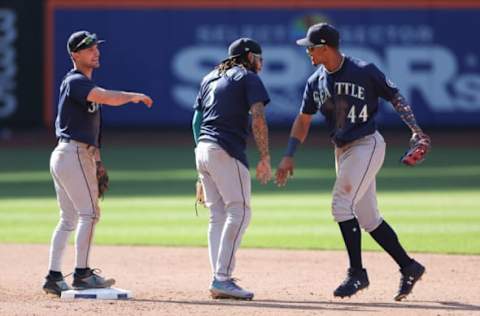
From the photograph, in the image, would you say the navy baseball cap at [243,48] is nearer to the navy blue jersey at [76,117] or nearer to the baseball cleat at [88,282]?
the navy blue jersey at [76,117]

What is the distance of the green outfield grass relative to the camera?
1257cm

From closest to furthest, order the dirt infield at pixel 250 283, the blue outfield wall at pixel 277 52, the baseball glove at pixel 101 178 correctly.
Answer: the dirt infield at pixel 250 283 → the baseball glove at pixel 101 178 → the blue outfield wall at pixel 277 52

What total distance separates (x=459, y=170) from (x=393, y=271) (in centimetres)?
1045

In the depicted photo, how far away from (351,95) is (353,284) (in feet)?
4.35

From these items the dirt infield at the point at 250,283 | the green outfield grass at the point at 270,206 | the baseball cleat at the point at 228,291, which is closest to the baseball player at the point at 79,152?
the dirt infield at the point at 250,283

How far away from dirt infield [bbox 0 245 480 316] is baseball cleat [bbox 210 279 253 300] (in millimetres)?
66

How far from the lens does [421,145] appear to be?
8.55m

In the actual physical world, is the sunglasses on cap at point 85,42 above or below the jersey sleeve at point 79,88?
above

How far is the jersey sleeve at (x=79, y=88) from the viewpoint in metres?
8.42

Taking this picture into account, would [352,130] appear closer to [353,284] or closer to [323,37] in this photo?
[323,37]

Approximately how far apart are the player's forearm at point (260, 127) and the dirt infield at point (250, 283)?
3.46ft

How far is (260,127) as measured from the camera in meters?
8.41

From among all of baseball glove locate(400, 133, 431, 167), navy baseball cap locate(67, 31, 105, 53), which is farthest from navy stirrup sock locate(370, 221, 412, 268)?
navy baseball cap locate(67, 31, 105, 53)

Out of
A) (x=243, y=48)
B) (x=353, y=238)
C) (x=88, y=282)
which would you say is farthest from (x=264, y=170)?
(x=88, y=282)
